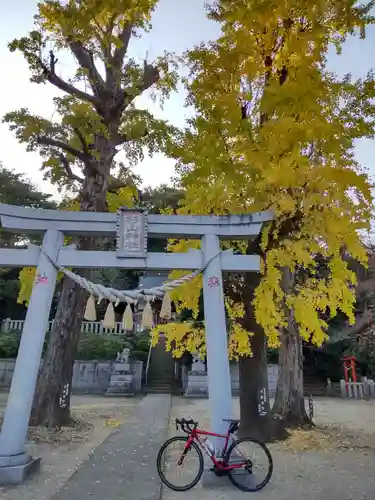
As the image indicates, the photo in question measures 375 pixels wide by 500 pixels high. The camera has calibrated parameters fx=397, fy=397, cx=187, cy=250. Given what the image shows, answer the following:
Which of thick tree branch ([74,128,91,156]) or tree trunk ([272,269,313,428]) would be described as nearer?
thick tree branch ([74,128,91,156])

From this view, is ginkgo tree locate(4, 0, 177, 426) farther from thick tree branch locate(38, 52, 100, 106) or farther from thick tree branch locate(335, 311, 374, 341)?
thick tree branch locate(335, 311, 374, 341)

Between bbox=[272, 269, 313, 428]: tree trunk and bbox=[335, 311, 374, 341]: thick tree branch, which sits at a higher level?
bbox=[335, 311, 374, 341]: thick tree branch

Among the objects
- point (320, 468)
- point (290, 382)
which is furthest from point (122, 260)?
point (290, 382)

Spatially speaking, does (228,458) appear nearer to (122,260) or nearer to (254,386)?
(254,386)

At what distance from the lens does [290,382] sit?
391 inches

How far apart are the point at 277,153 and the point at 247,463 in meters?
4.84

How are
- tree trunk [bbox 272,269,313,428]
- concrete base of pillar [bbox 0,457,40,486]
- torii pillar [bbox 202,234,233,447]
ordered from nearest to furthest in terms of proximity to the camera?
concrete base of pillar [bbox 0,457,40,486], torii pillar [bbox 202,234,233,447], tree trunk [bbox 272,269,313,428]

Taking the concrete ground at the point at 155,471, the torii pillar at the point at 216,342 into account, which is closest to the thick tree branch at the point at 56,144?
the torii pillar at the point at 216,342

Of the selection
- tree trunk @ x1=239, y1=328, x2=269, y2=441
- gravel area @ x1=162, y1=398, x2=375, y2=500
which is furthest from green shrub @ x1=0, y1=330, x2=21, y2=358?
tree trunk @ x1=239, y1=328, x2=269, y2=441

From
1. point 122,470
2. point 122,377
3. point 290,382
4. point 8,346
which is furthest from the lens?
point 8,346

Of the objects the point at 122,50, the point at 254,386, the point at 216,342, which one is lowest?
the point at 254,386

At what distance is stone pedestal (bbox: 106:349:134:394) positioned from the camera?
17.4m

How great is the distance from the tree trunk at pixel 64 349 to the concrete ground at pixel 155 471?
1.34m

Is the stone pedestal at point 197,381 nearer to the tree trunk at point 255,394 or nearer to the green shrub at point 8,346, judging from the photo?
the green shrub at point 8,346
